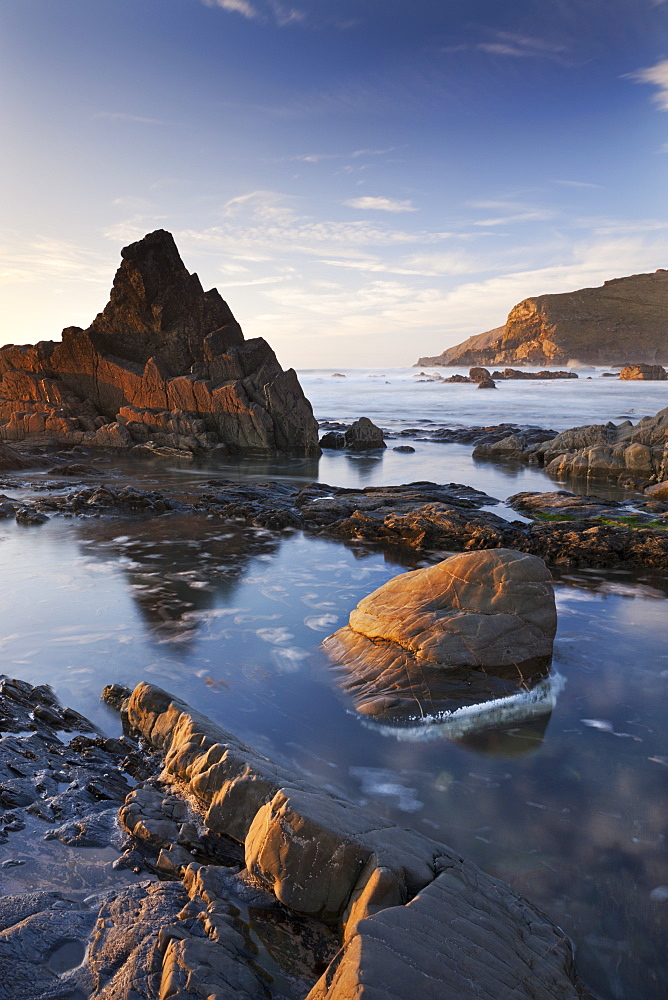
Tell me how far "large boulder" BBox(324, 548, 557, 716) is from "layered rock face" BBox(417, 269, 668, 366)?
164 metres

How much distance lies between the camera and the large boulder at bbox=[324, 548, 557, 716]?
7312 mm

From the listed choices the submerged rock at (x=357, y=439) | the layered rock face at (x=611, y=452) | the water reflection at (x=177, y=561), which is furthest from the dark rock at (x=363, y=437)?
the water reflection at (x=177, y=561)

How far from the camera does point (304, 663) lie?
28.2 ft

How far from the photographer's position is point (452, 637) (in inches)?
301

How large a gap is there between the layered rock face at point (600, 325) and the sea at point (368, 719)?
16105 centimetres

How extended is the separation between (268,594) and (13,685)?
5.26 m

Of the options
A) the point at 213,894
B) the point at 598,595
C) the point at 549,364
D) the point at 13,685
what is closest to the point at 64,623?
the point at 13,685

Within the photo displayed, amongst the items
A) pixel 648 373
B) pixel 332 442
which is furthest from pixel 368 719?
pixel 648 373

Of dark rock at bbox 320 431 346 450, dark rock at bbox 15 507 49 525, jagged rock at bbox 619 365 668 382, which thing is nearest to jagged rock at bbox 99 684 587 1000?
dark rock at bbox 15 507 49 525

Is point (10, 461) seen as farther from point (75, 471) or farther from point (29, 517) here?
point (29, 517)

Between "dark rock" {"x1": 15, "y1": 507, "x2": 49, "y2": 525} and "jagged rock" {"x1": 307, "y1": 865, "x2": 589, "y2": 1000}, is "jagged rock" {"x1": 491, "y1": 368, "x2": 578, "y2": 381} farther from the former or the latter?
"jagged rock" {"x1": 307, "y1": 865, "x2": 589, "y2": 1000}

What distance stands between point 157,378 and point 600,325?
151683 mm

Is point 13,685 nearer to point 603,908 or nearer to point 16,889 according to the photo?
point 16,889

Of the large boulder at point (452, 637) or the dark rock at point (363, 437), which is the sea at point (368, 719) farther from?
the dark rock at point (363, 437)
